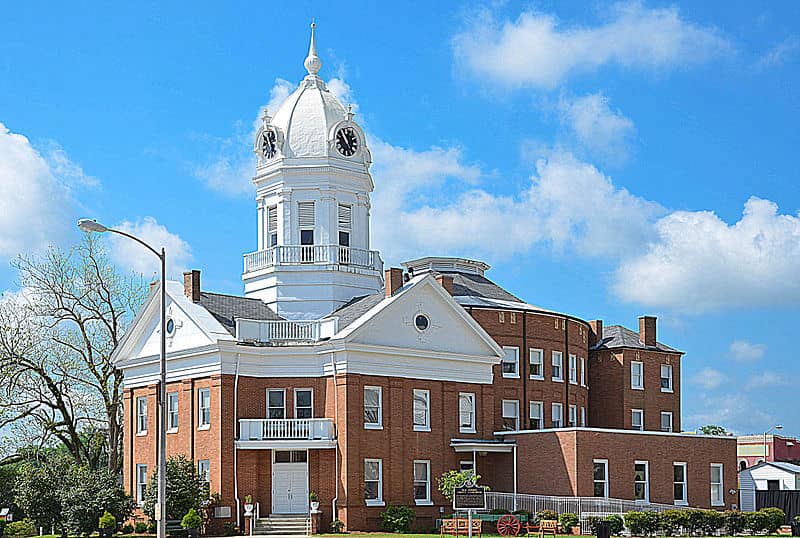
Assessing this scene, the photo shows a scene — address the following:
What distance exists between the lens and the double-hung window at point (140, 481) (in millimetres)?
53750

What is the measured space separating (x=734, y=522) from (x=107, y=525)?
25.3 metres

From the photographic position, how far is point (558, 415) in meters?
60.0

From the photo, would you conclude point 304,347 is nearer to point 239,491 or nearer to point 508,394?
point 239,491

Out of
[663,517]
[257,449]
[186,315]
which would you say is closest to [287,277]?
[186,315]

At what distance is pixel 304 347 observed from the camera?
166ft

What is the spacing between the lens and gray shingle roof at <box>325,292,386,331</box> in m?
51.8

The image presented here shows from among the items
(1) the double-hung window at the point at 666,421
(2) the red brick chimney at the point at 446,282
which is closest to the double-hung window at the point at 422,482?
(2) the red brick chimney at the point at 446,282

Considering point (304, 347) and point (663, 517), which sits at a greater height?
point (304, 347)

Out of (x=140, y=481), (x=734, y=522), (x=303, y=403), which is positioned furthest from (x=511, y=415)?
(x=140, y=481)

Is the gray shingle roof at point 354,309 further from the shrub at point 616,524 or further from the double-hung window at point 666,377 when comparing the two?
the double-hung window at point 666,377

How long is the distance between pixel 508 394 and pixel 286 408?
482 inches

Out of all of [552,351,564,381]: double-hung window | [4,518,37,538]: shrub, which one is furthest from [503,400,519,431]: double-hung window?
[4,518,37,538]: shrub

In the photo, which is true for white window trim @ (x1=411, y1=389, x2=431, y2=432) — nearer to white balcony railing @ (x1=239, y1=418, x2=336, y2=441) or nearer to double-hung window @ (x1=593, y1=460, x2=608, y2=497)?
white balcony railing @ (x1=239, y1=418, x2=336, y2=441)

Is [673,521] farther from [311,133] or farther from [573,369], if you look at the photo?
[311,133]
